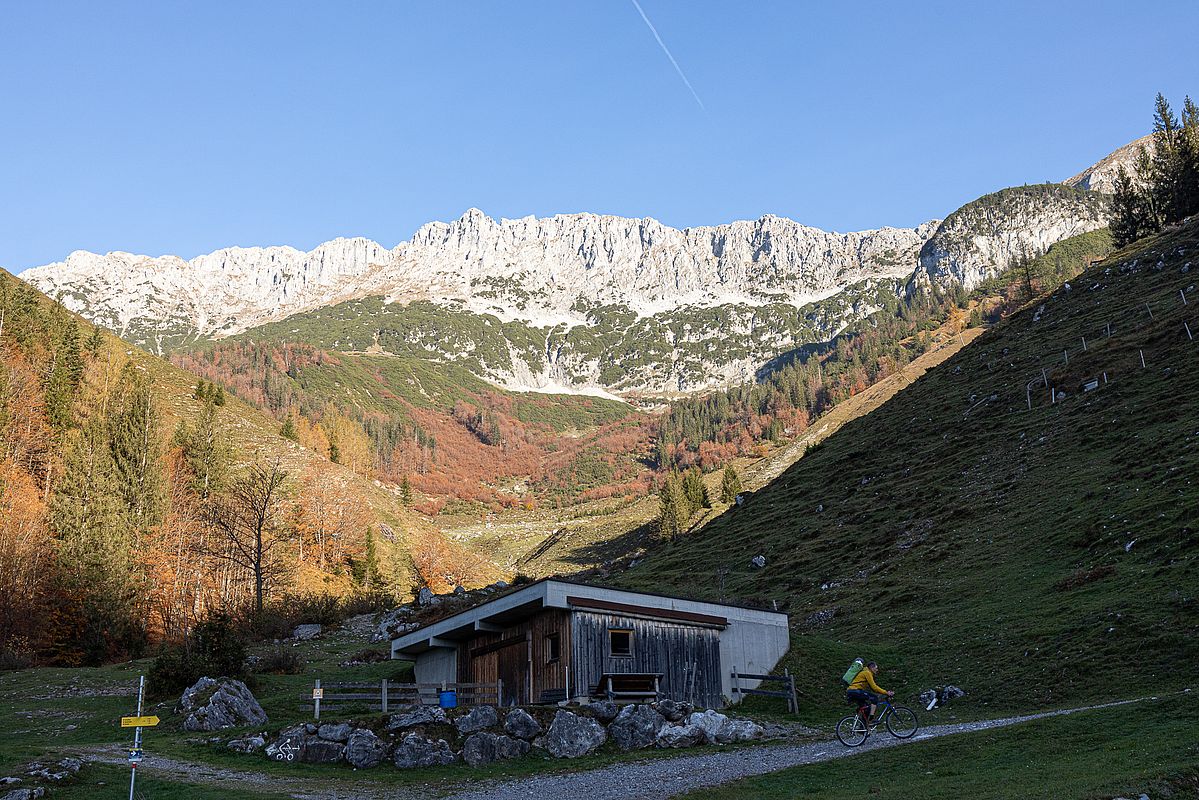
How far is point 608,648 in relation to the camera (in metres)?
33.8

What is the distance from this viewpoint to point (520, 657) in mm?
35344

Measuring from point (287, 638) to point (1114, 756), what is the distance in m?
55.0

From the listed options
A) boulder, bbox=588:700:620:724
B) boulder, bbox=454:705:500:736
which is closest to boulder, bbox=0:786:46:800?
boulder, bbox=454:705:500:736

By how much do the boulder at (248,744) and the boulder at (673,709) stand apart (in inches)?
528

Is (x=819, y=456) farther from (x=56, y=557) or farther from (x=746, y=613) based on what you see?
(x=56, y=557)

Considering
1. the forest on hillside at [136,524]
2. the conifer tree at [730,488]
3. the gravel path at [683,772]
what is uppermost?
the conifer tree at [730,488]

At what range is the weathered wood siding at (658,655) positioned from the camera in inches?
1297

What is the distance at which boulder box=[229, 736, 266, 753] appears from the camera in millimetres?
26312

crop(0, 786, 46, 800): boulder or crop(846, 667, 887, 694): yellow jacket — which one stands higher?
crop(846, 667, 887, 694): yellow jacket

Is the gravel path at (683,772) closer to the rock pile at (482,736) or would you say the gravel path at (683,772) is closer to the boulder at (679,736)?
the boulder at (679,736)

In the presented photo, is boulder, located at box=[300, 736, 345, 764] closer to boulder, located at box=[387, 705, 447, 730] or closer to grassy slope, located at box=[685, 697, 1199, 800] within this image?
boulder, located at box=[387, 705, 447, 730]

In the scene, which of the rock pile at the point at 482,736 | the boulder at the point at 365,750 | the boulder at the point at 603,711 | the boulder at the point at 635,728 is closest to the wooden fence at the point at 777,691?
the rock pile at the point at 482,736

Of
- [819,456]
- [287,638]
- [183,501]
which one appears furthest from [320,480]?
[819,456]

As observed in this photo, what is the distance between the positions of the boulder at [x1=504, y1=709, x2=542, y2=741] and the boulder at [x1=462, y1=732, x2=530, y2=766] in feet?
0.98
